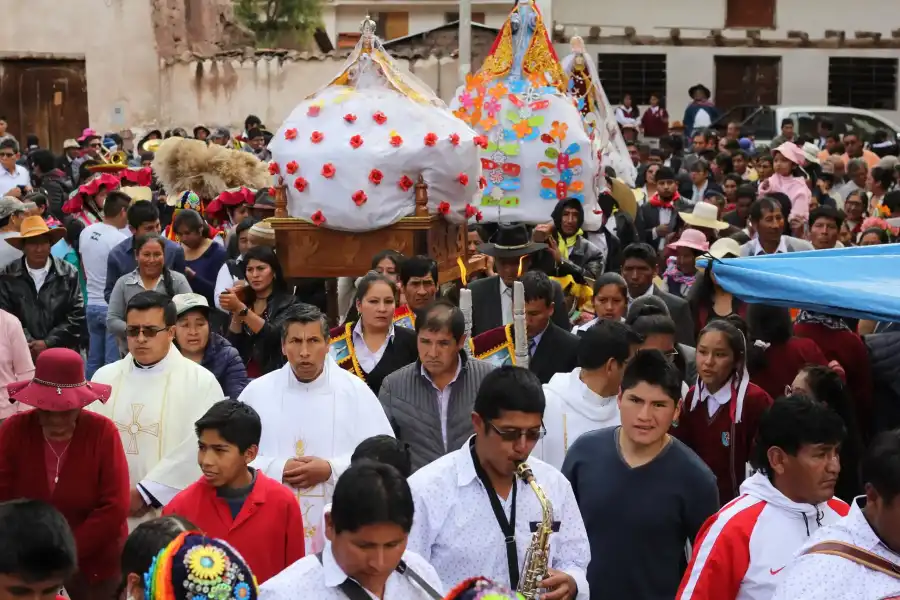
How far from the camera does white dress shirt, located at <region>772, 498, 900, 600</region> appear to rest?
3635 mm

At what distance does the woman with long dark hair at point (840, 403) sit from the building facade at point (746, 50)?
2400cm

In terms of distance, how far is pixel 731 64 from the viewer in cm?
3070

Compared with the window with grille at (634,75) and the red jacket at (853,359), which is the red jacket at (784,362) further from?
the window with grille at (634,75)

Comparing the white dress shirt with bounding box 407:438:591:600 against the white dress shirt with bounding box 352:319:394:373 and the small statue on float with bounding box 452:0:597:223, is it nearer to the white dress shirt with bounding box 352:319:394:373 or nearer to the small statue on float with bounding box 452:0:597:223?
the white dress shirt with bounding box 352:319:394:373

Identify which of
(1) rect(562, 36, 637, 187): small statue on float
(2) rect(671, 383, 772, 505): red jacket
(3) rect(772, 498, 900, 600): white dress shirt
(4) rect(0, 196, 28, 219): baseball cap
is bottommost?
(2) rect(671, 383, 772, 505): red jacket

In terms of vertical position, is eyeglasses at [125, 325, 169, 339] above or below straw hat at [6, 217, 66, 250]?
below

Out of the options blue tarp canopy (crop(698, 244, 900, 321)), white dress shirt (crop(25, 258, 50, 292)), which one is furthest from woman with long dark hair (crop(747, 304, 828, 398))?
white dress shirt (crop(25, 258, 50, 292))

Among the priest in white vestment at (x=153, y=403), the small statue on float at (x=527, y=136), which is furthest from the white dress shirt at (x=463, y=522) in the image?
the small statue on float at (x=527, y=136)

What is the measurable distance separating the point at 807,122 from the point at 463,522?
1973cm

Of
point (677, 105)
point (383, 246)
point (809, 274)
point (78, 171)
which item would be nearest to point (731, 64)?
point (677, 105)

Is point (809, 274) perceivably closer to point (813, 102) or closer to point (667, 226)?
point (667, 226)

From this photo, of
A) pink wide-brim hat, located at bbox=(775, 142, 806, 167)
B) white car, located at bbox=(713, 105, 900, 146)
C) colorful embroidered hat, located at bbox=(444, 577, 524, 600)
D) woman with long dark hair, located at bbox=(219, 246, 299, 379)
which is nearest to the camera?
colorful embroidered hat, located at bbox=(444, 577, 524, 600)

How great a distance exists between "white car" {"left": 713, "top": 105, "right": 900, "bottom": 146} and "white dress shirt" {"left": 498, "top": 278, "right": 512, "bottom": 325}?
15296 mm

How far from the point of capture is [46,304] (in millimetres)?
8969
